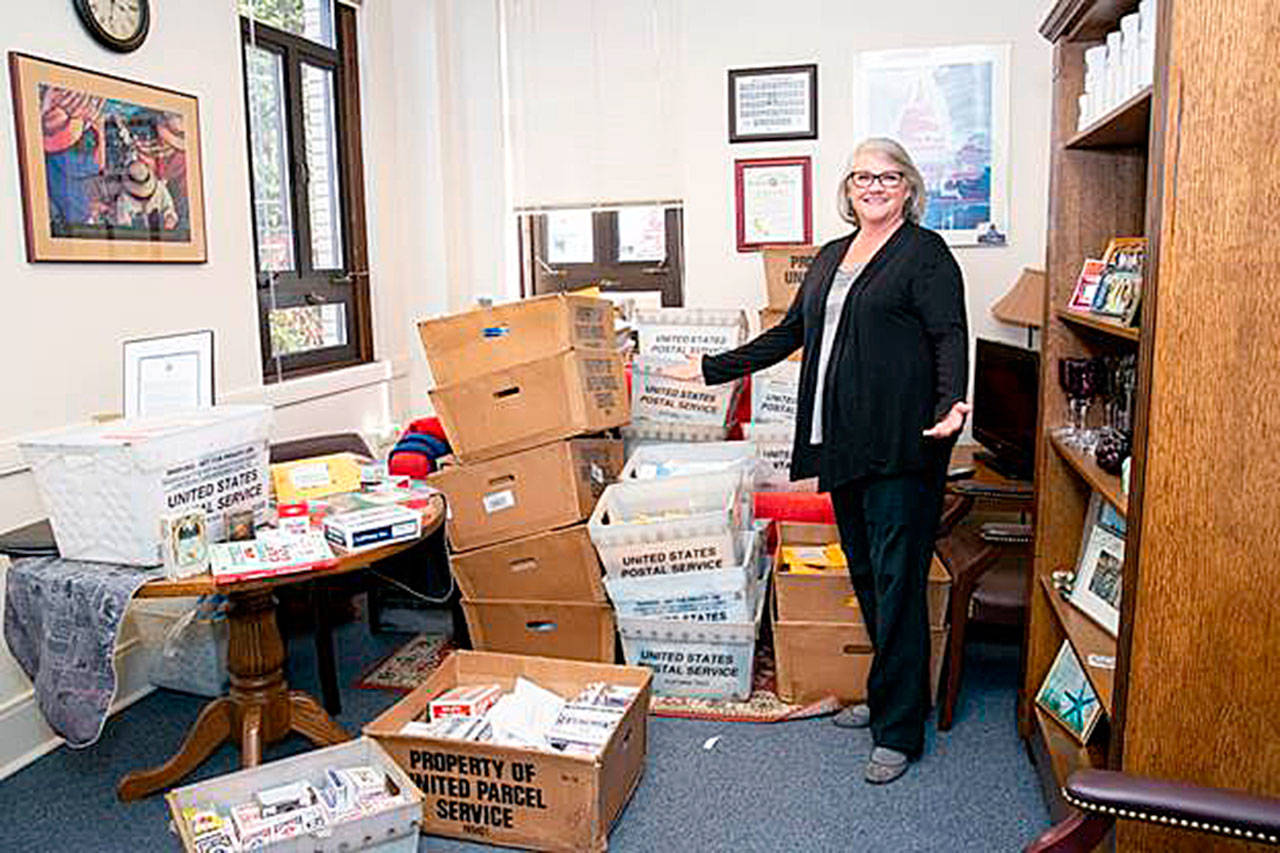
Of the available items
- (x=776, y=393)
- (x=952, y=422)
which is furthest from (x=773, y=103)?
(x=952, y=422)

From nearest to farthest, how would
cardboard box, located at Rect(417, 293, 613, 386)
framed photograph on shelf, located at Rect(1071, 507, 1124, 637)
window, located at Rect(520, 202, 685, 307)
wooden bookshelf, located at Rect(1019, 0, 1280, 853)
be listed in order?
wooden bookshelf, located at Rect(1019, 0, 1280, 853)
framed photograph on shelf, located at Rect(1071, 507, 1124, 637)
cardboard box, located at Rect(417, 293, 613, 386)
window, located at Rect(520, 202, 685, 307)

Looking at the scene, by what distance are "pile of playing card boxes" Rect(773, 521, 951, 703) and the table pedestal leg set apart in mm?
1258

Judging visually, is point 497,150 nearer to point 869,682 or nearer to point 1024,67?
point 1024,67

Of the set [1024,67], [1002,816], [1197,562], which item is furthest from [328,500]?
[1024,67]

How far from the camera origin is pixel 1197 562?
1640 millimetres

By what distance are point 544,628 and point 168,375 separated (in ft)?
4.30

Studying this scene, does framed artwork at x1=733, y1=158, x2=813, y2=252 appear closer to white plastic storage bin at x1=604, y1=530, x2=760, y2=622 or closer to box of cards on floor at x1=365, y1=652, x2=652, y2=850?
white plastic storage bin at x1=604, y1=530, x2=760, y2=622

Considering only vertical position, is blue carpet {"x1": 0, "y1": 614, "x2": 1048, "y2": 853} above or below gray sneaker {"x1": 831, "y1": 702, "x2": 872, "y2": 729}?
below

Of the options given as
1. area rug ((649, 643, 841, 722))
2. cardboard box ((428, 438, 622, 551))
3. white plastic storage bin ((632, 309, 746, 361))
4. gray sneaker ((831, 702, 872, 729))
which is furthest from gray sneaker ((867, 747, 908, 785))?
white plastic storage bin ((632, 309, 746, 361))

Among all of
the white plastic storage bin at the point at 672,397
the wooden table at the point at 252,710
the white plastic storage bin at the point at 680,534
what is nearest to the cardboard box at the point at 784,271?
the white plastic storage bin at the point at 672,397

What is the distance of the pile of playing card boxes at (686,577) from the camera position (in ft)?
10.2

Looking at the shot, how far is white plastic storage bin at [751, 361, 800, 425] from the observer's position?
3734 mm

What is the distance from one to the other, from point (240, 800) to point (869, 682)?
5.01 feet

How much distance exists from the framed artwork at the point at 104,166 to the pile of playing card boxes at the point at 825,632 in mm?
2156
